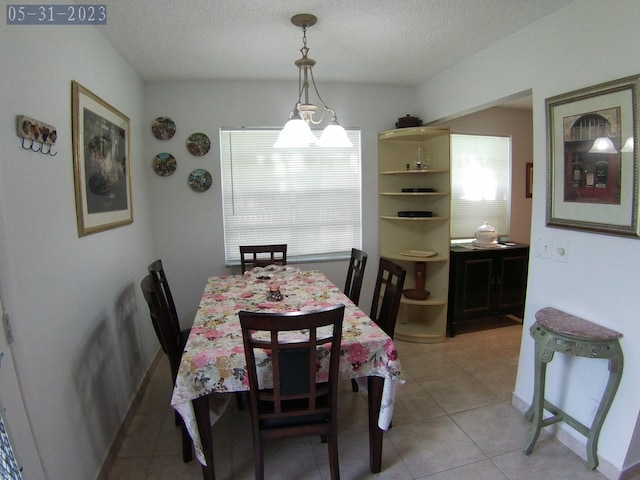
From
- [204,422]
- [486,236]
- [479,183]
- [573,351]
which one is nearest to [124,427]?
[204,422]

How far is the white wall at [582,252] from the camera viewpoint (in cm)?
169

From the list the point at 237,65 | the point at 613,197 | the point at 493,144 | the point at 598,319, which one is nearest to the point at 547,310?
the point at 598,319

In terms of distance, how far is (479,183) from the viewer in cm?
394

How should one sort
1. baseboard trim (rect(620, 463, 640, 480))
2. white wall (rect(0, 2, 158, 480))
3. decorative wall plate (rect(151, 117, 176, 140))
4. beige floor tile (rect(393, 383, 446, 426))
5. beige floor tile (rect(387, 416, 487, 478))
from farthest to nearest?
1. decorative wall plate (rect(151, 117, 176, 140))
2. beige floor tile (rect(393, 383, 446, 426))
3. beige floor tile (rect(387, 416, 487, 478))
4. baseboard trim (rect(620, 463, 640, 480))
5. white wall (rect(0, 2, 158, 480))

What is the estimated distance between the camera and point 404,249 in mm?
3707

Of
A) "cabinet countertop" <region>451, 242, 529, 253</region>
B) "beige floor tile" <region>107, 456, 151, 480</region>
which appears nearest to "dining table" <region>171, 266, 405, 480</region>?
"beige floor tile" <region>107, 456, 151, 480</region>

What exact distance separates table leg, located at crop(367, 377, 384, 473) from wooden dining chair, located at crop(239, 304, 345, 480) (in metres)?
0.23

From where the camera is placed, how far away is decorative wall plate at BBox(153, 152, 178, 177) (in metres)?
3.13

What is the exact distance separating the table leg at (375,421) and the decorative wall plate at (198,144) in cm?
246

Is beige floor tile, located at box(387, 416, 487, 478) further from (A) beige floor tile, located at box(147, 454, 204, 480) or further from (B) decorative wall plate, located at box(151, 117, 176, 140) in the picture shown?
(B) decorative wall plate, located at box(151, 117, 176, 140)

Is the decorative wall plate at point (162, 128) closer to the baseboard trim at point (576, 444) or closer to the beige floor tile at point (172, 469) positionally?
the beige floor tile at point (172, 469)

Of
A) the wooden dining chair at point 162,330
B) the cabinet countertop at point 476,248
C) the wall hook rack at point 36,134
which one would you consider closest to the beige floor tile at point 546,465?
the wooden dining chair at point 162,330

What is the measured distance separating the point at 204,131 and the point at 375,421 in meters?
2.73

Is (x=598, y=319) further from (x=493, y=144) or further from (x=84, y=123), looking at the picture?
(x=84, y=123)
